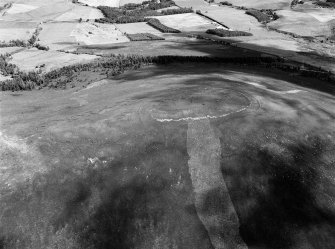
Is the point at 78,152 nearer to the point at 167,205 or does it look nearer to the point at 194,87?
the point at 167,205

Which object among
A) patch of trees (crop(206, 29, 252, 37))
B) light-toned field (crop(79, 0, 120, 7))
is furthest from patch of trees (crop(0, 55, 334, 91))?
light-toned field (crop(79, 0, 120, 7))

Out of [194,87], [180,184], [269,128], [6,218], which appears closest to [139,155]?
[180,184]

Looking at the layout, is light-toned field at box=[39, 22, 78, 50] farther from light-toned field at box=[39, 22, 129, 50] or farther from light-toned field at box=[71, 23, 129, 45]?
light-toned field at box=[71, 23, 129, 45]

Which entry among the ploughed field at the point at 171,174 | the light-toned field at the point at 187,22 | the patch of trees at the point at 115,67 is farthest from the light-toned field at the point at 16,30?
the ploughed field at the point at 171,174

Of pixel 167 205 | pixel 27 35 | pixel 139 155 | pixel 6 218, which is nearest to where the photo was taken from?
pixel 6 218

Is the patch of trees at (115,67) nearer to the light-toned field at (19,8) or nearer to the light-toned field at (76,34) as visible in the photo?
the light-toned field at (76,34)
